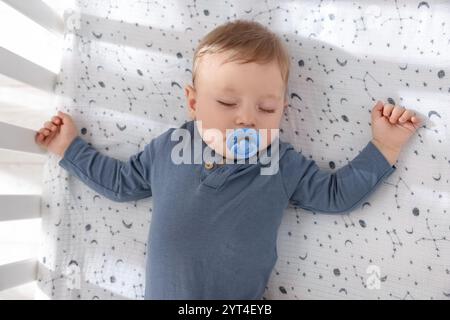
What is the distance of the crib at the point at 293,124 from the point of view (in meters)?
1.16

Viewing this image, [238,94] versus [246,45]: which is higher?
[246,45]

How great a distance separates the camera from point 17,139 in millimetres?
1191

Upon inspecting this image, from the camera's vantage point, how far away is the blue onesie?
1124 millimetres

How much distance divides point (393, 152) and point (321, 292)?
38 centimetres

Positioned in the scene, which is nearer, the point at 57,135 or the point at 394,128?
the point at 394,128

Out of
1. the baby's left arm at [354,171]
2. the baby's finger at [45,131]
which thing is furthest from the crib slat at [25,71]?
the baby's left arm at [354,171]

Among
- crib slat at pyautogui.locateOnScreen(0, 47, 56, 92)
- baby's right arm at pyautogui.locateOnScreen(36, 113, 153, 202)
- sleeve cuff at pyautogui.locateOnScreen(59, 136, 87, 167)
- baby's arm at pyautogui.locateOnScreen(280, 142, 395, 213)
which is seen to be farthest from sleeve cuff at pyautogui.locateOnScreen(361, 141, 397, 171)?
crib slat at pyautogui.locateOnScreen(0, 47, 56, 92)

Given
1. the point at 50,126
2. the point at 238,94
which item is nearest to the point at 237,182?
the point at 238,94

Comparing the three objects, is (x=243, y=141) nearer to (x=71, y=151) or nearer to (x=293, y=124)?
(x=293, y=124)

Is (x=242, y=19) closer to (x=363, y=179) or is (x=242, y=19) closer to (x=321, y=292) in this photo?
(x=363, y=179)

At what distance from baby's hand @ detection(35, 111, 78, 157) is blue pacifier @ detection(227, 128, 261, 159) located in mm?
436

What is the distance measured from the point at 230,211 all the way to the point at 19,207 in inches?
20.1

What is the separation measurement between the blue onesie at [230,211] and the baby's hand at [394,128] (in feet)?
0.09

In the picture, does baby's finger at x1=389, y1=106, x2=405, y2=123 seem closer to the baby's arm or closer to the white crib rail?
the baby's arm
